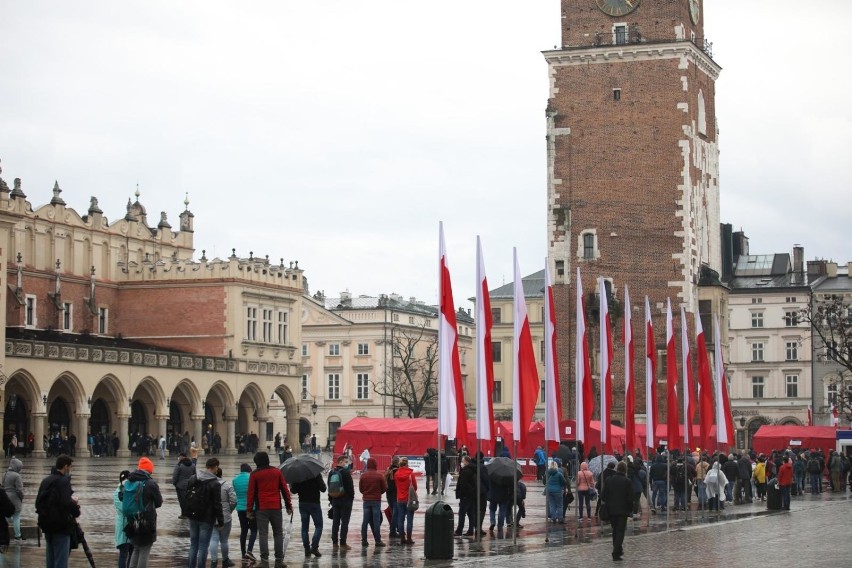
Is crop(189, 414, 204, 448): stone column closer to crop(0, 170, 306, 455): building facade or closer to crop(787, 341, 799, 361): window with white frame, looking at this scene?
crop(0, 170, 306, 455): building facade

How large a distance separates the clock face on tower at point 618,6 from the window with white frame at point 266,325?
27632mm

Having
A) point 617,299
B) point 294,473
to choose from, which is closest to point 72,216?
point 617,299

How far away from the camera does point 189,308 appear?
80.1 meters

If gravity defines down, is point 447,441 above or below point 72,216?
below

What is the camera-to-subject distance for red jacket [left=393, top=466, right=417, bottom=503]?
2488 cm

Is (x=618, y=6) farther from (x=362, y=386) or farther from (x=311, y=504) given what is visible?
(x=362, y=386)

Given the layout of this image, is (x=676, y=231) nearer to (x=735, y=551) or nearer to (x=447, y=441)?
(x=447, y=441)

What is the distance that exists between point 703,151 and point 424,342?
4946cm

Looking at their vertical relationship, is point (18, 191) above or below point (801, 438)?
above

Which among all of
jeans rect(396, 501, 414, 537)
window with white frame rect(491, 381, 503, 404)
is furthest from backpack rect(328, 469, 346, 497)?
window with white frame rect(491, 381, 503, 404)

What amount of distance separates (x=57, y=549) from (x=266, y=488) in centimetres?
397

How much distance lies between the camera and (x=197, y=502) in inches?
749

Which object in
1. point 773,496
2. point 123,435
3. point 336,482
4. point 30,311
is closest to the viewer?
point 336,482

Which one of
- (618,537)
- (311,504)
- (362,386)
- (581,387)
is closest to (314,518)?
(311,504)
